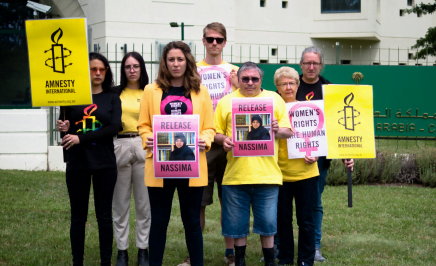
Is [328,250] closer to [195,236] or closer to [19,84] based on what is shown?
[195,236]

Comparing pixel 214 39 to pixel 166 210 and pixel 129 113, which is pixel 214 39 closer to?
pixel 129 113

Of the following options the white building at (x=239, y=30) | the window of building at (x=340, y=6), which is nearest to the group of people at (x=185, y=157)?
the white building at (x=239, y=30)

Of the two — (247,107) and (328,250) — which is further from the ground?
(247,107)

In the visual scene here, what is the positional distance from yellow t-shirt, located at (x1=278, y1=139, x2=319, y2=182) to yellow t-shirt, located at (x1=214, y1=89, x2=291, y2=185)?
227 mm

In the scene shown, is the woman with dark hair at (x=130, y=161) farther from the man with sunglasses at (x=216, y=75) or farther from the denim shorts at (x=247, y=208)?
the denim shorts at (x=247, y=208)

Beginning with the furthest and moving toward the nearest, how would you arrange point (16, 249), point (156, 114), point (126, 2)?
1. point (126, 2)
2. point (16, 249)
3. point (156, 114)

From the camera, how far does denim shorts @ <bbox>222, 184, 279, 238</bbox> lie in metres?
4.32

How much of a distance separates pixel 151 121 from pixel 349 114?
215cm

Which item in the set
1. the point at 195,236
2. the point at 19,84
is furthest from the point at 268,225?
the point at 19,84

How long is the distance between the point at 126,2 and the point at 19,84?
4655 mm

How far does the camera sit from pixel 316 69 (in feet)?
15.8

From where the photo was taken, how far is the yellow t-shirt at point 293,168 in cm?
459

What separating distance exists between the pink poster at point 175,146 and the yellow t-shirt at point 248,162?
50cm

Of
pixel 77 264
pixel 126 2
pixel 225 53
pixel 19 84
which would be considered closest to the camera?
pixel 77 264
